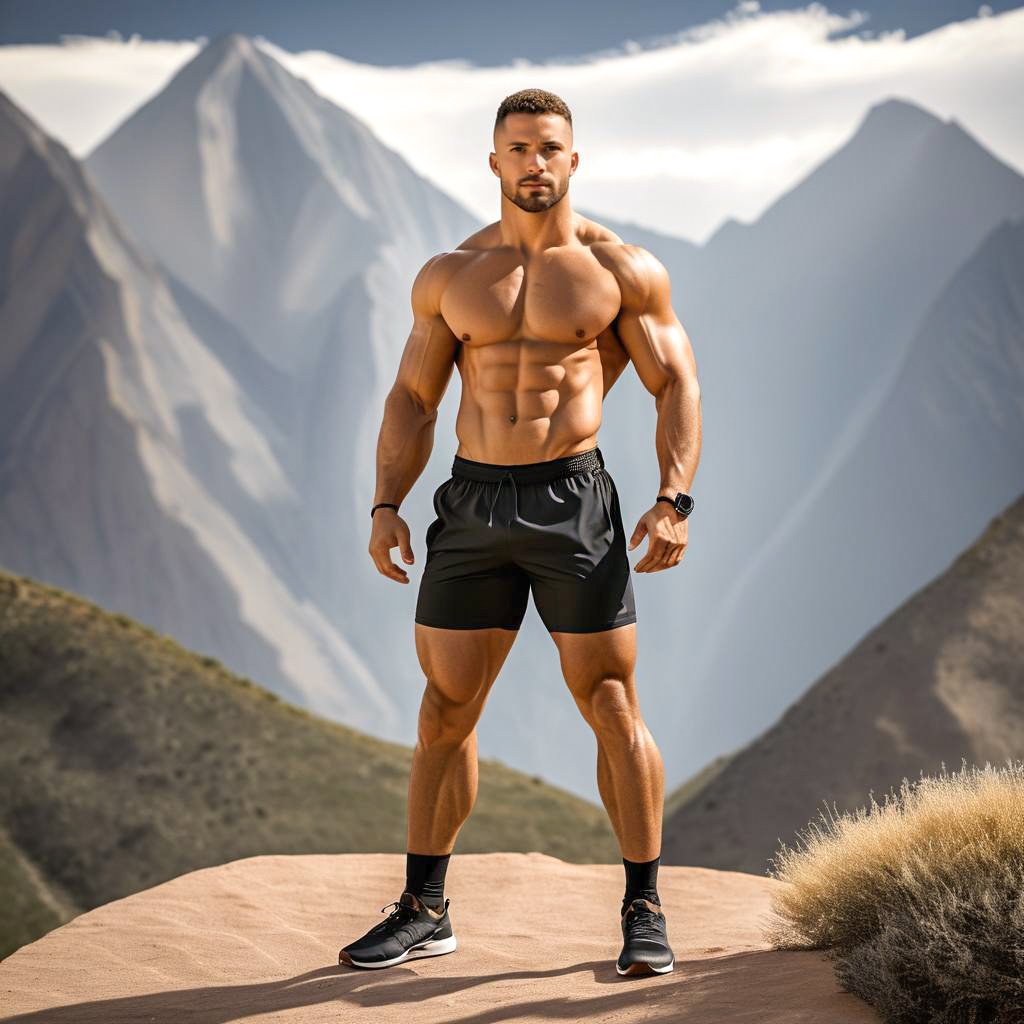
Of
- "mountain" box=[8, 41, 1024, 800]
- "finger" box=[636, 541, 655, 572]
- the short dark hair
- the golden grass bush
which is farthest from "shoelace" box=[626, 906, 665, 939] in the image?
"mountain" box=[8, 41, 1024, 800]

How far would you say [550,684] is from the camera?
194ft

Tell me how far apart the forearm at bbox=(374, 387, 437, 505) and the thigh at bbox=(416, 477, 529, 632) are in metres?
0.23

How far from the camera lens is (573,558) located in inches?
147

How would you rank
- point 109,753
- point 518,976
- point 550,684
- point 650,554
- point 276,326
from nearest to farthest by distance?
1. point 650,554
2. point 518,976
3. point 109,753
4. point 550,684
5. point 276,326

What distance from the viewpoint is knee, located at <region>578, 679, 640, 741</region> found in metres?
3.75

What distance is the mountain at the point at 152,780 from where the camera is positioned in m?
11.7

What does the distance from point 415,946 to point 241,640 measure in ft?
145

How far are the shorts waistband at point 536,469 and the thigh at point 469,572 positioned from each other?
35 mm

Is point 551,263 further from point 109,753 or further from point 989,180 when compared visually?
point 989,180

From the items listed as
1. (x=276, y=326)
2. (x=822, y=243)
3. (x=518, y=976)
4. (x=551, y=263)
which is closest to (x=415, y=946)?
(x=518, y=976)

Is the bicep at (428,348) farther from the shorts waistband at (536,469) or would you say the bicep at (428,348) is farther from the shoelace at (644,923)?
the shoelace at (644,923)

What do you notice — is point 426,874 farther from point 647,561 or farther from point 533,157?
point 533,157

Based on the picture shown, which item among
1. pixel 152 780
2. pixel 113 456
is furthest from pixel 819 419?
pixel 152 780

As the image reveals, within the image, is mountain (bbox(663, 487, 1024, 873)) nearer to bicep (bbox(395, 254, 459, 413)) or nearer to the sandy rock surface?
the sandy rock surface
